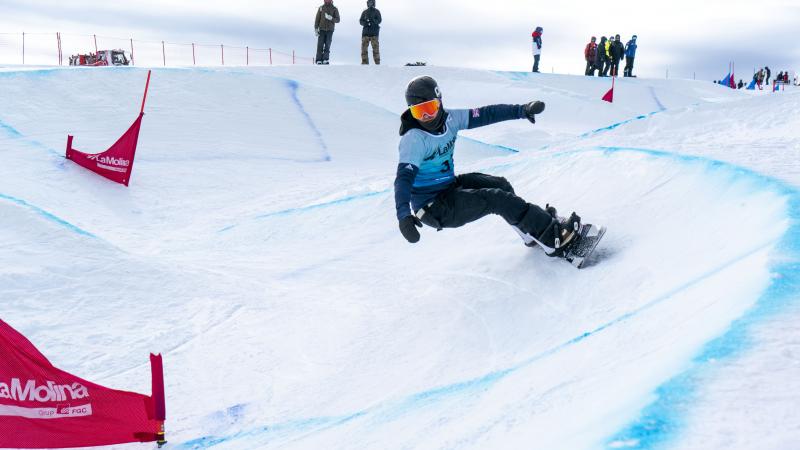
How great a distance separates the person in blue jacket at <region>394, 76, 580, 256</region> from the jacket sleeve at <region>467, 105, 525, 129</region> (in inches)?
4.2

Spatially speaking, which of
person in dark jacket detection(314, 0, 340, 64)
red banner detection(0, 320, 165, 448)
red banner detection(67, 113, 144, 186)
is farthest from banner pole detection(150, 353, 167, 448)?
person in dark jacket detection(314, 0, 340, 64)

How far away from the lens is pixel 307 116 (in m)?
11.8

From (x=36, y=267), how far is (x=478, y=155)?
7583mm

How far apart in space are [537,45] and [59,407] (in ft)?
57.0

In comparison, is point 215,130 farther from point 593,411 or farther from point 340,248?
point 593,411

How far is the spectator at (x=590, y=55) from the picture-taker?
1983 cm

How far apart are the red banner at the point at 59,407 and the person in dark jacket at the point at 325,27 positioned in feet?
41.1

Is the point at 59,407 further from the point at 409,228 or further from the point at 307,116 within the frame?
the point at 307,116

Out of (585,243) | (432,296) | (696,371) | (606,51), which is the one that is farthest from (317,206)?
(606,51)

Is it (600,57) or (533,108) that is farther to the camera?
(600,57)

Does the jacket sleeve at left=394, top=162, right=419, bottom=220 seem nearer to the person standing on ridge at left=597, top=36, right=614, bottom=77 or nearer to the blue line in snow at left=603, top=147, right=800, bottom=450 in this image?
the blue line in snow at left=603, top=147, right=800, bottom=450

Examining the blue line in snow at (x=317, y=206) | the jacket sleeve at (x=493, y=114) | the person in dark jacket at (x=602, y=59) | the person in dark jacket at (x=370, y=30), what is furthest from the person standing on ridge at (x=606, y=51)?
the jacket sleeve at (x=493, y=114)

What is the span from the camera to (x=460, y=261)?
5.26 metres

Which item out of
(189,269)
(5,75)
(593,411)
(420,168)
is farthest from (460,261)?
(5,75)
